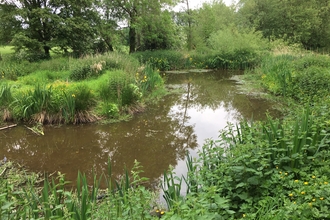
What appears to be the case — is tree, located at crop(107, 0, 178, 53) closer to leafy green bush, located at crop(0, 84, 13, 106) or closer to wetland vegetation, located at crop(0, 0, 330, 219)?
wetland vegetation, located at crop(0, 0, 330, 219)

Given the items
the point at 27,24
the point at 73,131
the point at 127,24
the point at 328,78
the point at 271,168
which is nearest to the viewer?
the point at 271,168

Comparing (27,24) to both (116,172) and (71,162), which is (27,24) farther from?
(116,172)

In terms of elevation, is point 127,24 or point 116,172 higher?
point 127,24

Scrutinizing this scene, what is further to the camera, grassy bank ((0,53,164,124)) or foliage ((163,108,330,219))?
grassy bank ((0,53,164,124))

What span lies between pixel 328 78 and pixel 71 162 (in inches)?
235

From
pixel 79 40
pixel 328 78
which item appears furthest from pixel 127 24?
pixel 328 78

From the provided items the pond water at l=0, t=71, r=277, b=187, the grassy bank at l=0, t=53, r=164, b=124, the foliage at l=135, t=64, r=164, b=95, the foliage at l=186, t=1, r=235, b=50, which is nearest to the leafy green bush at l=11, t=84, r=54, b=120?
the grassy bank at l=0, t=53, r=164, b=124

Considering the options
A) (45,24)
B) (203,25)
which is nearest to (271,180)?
(45,24)

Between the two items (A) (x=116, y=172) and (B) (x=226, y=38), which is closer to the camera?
(A) (x=116, y=172)

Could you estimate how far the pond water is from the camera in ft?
13.4

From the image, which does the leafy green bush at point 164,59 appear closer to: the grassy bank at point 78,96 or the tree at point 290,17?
the grassy bank at point 78,96

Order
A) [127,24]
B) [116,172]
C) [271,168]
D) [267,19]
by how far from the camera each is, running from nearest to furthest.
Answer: [271,168], [116,172], [127,24], [267,19]

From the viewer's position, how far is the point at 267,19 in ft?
74.2

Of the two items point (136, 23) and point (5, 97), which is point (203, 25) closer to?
point (136, 23)
